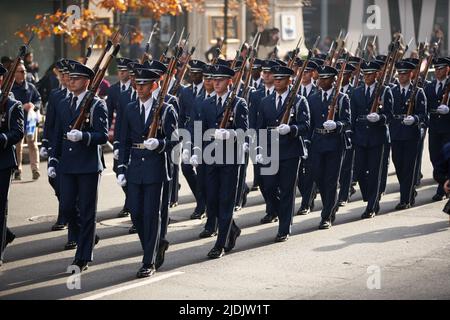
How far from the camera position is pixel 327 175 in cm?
1405

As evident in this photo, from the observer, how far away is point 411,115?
15.4 meters

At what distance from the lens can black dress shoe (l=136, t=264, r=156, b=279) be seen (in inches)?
434

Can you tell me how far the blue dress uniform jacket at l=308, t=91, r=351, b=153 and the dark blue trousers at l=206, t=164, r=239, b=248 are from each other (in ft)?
6.71

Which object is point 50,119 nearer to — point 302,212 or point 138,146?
point 138,146

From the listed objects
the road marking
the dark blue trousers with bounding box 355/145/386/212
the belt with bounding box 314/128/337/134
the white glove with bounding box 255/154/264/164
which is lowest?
the road marking

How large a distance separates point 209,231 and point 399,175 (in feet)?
11.0

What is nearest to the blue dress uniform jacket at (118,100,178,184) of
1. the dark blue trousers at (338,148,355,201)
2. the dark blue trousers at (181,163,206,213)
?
the dark blue trousers at (181,163,206,213)

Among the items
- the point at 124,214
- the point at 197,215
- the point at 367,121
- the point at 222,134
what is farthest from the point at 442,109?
the point at 222,134

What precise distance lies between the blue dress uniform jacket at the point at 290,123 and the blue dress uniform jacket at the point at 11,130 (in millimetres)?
3019

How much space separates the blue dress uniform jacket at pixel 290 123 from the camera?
1310 centimetres

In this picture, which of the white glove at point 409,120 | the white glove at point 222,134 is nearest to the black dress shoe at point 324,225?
the white glove at point 409,120

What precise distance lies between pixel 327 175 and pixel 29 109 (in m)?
5.73

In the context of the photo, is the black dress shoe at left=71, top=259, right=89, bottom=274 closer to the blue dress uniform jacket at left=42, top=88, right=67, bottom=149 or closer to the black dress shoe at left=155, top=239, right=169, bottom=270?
the black dress shoe at left=155, top=239, right=169, bottom=270

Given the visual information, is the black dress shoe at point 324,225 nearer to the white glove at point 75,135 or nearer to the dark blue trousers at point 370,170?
Answer: the dark blue trousers at point 370,170
